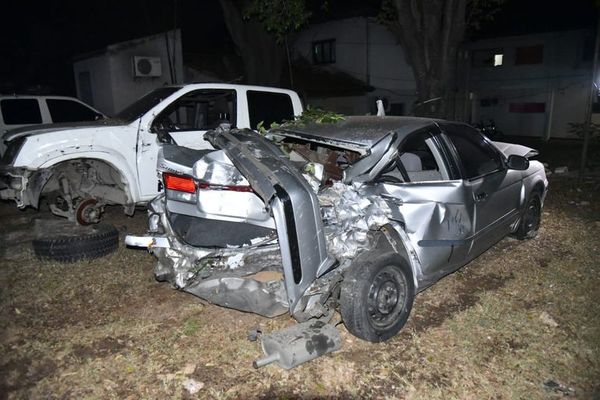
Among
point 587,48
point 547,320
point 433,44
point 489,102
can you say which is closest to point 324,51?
point 489,102

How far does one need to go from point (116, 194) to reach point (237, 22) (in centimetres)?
1010

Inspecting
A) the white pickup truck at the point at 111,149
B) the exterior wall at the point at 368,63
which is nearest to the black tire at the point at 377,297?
the white pickup truck at the point at 111,149

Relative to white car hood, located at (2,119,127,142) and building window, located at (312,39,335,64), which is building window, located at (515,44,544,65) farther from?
white car hood, located at (2,119,127,142)

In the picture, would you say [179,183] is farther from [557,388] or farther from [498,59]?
[498,59]

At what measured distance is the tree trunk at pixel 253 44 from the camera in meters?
14.6

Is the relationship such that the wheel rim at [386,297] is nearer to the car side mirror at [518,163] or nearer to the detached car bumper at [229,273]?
the detached car bumper at [229,273]

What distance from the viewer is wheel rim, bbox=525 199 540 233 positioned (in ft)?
18.3

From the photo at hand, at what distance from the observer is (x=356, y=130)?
3916 mm

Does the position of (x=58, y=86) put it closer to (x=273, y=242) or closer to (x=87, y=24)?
(x=87, y=24)

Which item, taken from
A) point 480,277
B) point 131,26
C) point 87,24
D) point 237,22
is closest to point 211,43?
point 131,26

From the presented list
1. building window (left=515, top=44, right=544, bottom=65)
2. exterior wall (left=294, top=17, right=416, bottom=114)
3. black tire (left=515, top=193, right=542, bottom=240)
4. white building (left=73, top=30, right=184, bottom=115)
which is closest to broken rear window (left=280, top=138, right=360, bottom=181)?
black tire (left=515, top=193, right=542, bottom=240)

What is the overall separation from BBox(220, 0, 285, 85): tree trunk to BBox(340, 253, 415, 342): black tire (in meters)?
12.4

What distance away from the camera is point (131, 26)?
79.5 ft

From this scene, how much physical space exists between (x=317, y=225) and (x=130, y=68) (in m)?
14.5
